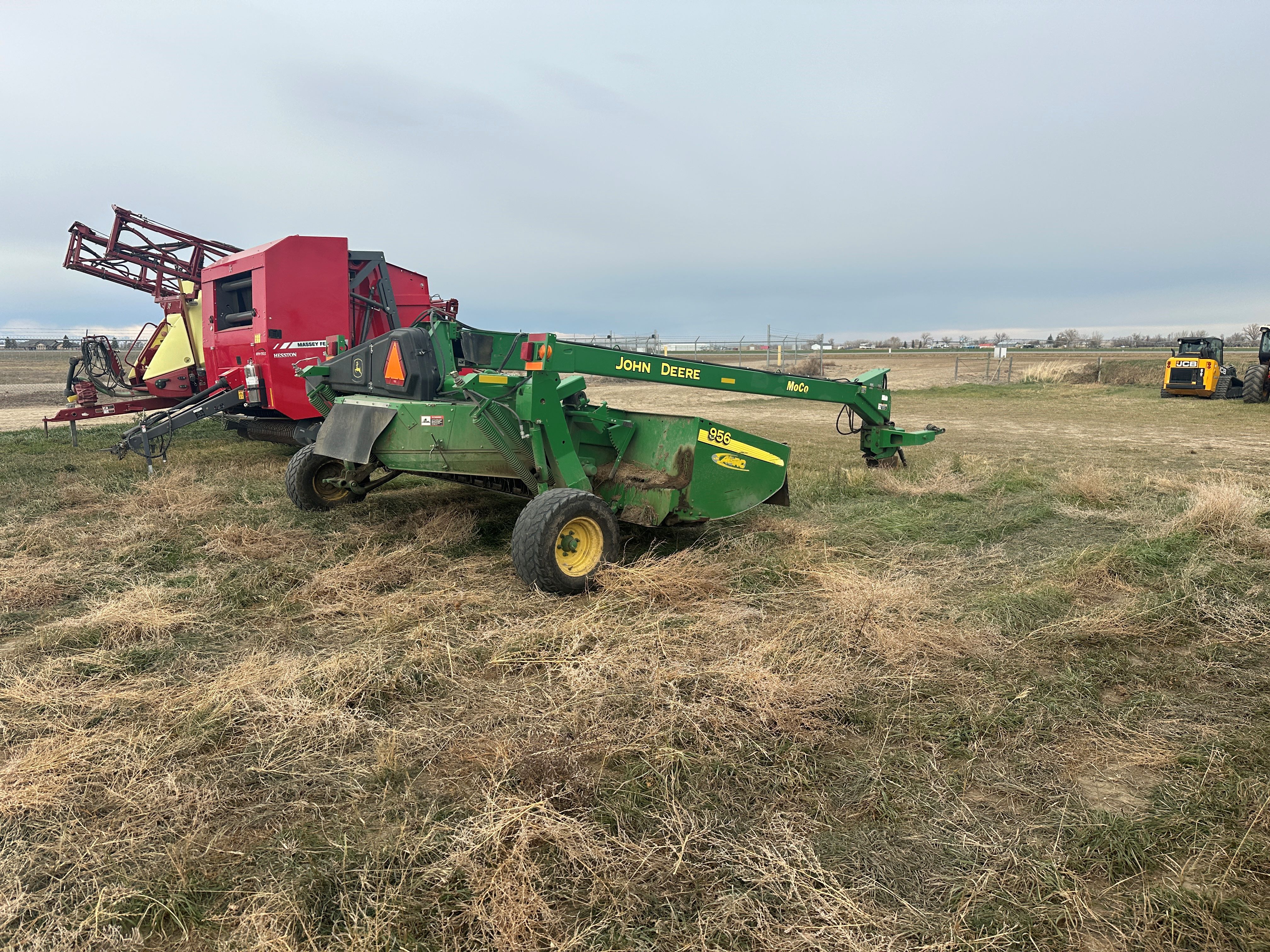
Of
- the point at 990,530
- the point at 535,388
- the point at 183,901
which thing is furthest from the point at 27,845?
the point at 990,530

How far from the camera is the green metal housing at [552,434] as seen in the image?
5480 mm

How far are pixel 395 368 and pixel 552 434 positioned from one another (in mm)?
1968

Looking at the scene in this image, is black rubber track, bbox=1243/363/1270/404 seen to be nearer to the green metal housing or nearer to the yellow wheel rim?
the green metal housing

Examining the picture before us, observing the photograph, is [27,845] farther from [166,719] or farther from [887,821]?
[887,821]

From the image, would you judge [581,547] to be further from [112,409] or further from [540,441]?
[112,409]

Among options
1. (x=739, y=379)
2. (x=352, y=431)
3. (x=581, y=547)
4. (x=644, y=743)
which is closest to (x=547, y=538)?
(x=581, y=547)

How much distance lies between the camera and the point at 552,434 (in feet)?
17.9

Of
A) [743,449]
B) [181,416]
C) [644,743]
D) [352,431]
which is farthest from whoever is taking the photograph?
[181,416]

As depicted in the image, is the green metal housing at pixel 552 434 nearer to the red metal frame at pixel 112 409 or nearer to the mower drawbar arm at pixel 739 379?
the mower drawbar arm at pixel 739 379

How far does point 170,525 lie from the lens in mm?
6801

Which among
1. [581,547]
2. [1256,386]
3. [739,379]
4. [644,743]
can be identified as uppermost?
[1256,386]

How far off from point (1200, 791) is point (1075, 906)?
3.15 feet

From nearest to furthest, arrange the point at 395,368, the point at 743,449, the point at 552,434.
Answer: the point at 552,434 → the point at 743,449 → the point at 395,368

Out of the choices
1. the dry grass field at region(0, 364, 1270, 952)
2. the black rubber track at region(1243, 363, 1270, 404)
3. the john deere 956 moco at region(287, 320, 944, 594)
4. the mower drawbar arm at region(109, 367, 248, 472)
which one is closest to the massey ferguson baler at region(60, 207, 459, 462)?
the mower drawbar arm at region(109, 367, 248, 472)
